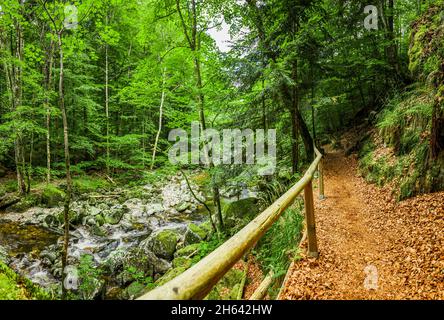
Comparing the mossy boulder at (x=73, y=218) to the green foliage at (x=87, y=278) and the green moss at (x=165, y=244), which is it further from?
the green moss at (x=165, y=244)

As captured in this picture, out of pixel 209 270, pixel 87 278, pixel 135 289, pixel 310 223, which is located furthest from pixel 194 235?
pixel 209 270

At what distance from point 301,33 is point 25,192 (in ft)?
48.6

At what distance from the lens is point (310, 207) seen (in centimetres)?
382

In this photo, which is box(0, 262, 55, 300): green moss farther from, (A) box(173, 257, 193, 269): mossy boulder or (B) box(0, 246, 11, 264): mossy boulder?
(B) box(0, 246, 11, 264): mossy boulder

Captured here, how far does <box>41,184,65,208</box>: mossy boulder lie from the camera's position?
1299cm

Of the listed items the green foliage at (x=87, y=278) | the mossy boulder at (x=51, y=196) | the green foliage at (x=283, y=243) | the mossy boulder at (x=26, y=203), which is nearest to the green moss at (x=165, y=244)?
the green foliage at (x=87, y=278)

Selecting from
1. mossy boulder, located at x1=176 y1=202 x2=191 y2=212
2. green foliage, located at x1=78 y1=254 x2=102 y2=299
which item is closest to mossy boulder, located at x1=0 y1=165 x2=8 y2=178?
mossy boulder, located at x1=176 y1=202 x2=191 y2=212

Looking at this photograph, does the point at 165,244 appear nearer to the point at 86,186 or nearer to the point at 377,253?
the point at 377,253

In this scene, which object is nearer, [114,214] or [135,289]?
[135,289]

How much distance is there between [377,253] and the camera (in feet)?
13.8

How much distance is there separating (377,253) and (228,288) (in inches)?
131

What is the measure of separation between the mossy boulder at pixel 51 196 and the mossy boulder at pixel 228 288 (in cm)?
1088

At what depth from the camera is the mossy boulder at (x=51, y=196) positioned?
13.0 m

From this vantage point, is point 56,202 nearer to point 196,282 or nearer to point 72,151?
point 72,151
